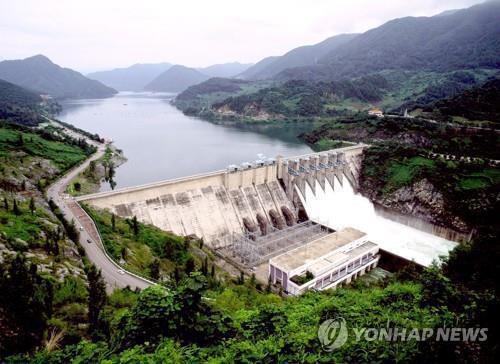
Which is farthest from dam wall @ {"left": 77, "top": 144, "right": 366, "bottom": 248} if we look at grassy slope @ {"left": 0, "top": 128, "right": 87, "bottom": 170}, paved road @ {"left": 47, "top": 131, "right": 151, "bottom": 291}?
grassy slope @ {"left": 0, "top": 128, "right": 87, "bottom": 170}

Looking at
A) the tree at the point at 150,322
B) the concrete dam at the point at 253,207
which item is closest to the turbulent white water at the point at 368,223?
the concrete dam at the point at 253,207

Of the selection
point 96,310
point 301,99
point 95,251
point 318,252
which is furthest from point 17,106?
point 96,310

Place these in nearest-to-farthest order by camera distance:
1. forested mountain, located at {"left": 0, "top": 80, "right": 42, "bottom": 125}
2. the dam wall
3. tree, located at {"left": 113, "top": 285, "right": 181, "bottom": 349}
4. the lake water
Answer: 1. tree, located at {"left": 113, "top": 285, "right": 181, "bottom": 349}
2. the dam wall
3. the lake water
4. forested mountain, located at {"left": 0, "top": 80, "right": 42, "bottom": 125}

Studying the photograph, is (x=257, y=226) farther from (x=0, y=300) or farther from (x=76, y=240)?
(x=0, y=300)

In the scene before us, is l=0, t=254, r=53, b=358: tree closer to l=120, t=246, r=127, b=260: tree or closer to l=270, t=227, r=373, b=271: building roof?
l=120, t=246, r=127, b=260: tree

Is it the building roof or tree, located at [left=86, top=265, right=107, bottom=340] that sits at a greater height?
tree, located at [left=86, top=265, right=107, bottom=340]

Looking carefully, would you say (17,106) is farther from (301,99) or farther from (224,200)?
(224,200)
